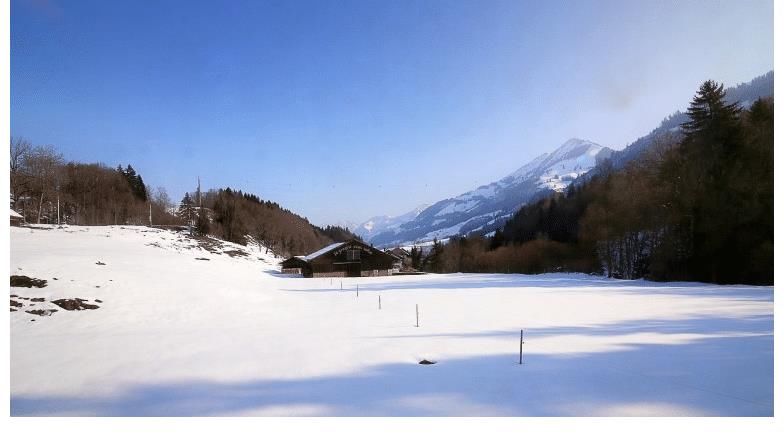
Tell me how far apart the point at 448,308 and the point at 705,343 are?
6509 millimetres

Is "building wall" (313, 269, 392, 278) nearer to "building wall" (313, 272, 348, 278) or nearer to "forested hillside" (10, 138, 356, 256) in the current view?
"building wall" (313, 272, 348, 278)

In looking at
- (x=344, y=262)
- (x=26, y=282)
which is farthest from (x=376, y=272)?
(x=26, y=282)

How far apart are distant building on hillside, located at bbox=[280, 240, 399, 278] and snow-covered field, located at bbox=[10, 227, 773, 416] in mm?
22981

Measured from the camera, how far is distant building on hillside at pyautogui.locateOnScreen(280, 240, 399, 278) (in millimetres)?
33656

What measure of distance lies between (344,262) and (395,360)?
30205 millimetres

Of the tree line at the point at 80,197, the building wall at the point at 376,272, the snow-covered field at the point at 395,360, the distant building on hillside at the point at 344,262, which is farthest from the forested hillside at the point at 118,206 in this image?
the building wall at the point at 376,272

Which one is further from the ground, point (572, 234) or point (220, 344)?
point (572, 234)

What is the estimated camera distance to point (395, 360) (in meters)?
5.39

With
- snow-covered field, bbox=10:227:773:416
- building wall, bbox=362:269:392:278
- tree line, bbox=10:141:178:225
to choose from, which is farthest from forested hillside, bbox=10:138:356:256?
building wall, bbox=362:269:392:278

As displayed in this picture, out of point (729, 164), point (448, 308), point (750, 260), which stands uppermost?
point (729, 164)

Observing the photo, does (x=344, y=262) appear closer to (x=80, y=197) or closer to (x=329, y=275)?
(x=329, y=275)

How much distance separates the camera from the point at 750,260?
47.7ft
